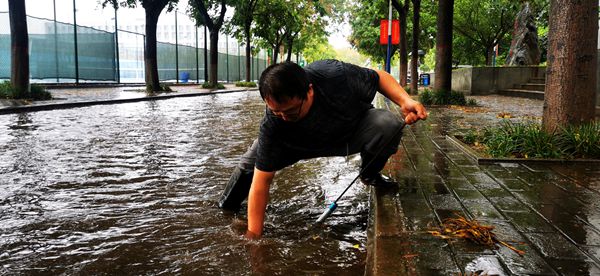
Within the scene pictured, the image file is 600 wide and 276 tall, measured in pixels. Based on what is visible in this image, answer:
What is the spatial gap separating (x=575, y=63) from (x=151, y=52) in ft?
54.7

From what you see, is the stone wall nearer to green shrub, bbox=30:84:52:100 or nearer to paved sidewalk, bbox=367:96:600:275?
green shrub, bbox=30:84:52:100

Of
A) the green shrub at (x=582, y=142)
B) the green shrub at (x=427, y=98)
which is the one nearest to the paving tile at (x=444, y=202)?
the green shrub at (x=582, y=142)

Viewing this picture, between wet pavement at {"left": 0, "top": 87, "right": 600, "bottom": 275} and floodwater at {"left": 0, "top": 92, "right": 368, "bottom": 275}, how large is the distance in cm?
1

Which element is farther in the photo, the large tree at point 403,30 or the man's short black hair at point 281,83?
the large tree at point 403,30

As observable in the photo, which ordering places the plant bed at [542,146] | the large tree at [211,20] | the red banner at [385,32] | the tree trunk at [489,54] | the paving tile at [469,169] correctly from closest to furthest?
the paving tile at [469,169], the plant bed at [542,146], the red banner at [385,32], the large tree at [211,20], the tree trunk at [489,54]

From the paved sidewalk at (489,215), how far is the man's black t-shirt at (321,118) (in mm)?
589

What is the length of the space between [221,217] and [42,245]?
Result: 107 centimetres

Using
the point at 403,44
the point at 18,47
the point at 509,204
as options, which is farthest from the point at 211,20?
the point at 509,204

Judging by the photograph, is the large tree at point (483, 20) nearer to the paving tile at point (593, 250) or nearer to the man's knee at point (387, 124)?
the man's knee at point (387, 124)

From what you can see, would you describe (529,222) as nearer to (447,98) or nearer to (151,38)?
(447,98)

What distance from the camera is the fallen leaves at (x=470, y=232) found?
2385 millimetres

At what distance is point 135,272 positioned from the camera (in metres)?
2.37

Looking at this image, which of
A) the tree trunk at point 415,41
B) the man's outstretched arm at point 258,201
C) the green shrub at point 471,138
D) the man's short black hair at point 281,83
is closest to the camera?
the man's short black hair at point 281,83

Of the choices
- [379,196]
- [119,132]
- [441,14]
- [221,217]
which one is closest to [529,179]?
[379,196]
